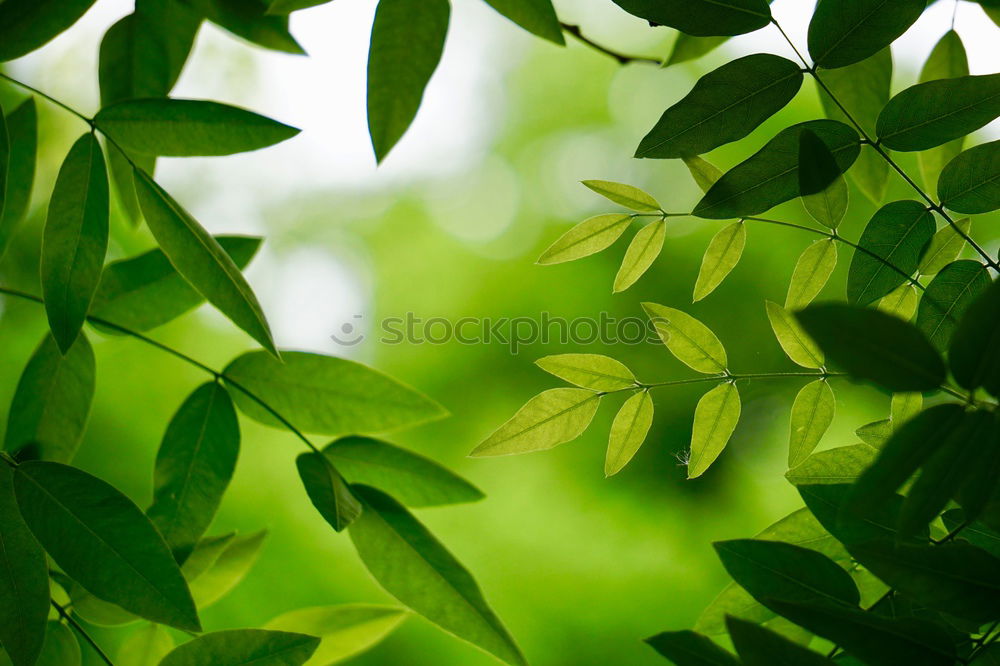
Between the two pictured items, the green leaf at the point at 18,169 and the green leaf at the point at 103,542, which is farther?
the green leaf at the point at 18,169

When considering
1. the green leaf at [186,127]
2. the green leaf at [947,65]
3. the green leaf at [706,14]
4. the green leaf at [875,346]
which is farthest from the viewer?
the green leaf at [947,65]

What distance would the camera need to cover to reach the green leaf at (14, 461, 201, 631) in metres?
0.37

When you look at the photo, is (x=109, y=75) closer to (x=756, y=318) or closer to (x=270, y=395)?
(x=270, y=395)


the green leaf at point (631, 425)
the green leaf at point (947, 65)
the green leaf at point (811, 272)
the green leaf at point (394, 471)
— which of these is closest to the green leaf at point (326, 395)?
the green leaf at point (394, 471)

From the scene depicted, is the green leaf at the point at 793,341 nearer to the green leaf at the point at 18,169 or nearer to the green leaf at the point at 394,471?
the green leaf at the point at 394,471

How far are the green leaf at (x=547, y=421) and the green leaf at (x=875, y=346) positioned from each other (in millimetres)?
191

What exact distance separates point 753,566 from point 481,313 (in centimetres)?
234

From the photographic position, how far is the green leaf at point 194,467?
0.48m

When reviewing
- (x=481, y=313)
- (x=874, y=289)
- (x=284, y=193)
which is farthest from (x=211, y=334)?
(x=874, y=289)

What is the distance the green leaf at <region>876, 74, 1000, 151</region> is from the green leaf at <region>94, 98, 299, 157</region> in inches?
12.5

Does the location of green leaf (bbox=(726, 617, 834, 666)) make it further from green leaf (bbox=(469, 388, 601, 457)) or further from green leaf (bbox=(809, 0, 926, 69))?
green leaf (bbox=(809, 0, 926, 69))

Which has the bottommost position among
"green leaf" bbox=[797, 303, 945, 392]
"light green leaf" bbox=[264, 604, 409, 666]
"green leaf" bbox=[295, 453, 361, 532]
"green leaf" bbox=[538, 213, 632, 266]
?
"light green leaf" bbox=[264, 604, 409, 666]

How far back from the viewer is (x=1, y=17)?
48 centimetres

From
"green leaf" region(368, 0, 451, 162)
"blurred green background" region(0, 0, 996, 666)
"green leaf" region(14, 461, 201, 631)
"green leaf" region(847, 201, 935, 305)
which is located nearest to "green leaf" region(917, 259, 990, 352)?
"green leaf" region(847, 201, 935, 305)
